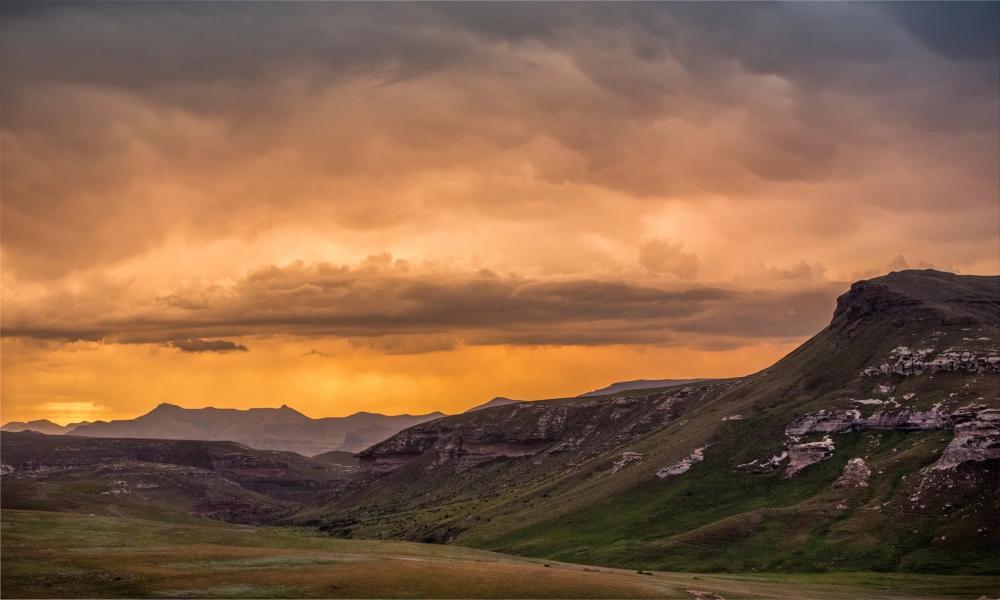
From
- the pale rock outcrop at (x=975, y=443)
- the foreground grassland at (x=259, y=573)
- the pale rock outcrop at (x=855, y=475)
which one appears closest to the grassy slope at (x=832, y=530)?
the pale rock outcrop at (x=855, y=475)

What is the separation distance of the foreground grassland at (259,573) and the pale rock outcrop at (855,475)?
59.9 meters

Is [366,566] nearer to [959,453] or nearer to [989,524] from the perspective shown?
[989,524]

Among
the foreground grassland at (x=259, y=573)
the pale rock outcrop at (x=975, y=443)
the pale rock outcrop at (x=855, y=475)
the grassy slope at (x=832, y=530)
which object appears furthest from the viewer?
the pale rock outcrop at (x=855, y=475)

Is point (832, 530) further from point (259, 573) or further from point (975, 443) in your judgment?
point (259, 573)

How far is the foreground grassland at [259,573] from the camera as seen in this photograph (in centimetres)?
7556

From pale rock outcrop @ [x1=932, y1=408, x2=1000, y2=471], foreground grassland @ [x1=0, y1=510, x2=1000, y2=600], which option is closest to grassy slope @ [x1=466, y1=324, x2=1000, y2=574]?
pale rock outcrop @ [x1=932, y1=408, x2=1000, y2=471]

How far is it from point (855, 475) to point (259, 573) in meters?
142

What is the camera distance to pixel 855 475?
7416 inches

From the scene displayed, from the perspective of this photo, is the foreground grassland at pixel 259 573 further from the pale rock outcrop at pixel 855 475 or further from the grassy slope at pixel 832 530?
the pale rock outcrop at pixel 855 475

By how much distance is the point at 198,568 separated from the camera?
276 feet

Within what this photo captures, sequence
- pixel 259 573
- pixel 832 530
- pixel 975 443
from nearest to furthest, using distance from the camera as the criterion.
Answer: pixel 259 573 < pixel 832 530 < pixel 975 443

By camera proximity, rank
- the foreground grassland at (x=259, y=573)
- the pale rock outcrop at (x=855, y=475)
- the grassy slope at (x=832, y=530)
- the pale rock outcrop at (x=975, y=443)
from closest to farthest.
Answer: the foreground grassland at (x=259, y=573), the grassy slope at (x=832, y=530), the pale rock outcrop at (x=975, y=443), the pale rock outcrop at (x=855, y=475)

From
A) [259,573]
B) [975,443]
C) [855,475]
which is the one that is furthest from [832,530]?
[259,573]

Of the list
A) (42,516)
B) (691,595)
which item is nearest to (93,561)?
(42,516)
